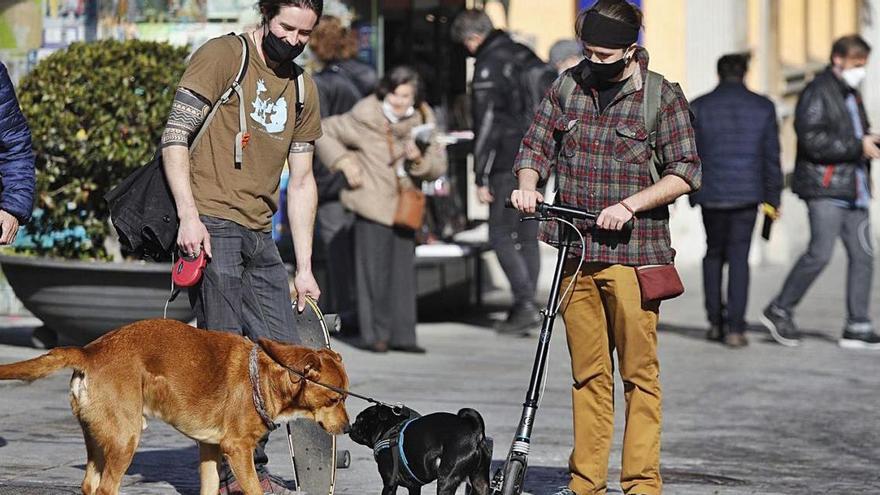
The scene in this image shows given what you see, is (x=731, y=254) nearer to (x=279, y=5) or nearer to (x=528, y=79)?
(x=528, y=79)

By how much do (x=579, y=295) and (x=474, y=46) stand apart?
19.5ft

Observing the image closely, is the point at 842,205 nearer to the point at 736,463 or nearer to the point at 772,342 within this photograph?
the point at 772,342

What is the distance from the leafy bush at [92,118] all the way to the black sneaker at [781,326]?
4.98 metres

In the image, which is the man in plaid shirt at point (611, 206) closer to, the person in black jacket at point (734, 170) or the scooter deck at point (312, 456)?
the scooter deck at point (312, 456)

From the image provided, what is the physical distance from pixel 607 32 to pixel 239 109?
1.34 meters

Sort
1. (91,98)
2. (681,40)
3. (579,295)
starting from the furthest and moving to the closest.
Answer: (681,40)
(91,98)
(579,295)

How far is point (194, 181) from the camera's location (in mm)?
5836

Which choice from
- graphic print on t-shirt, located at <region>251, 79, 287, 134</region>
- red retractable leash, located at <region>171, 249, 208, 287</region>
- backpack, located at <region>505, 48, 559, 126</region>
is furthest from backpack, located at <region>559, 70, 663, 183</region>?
backpack, located at <region>505, 48, 559, 126</region>

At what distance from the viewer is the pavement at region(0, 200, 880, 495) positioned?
6.81 m

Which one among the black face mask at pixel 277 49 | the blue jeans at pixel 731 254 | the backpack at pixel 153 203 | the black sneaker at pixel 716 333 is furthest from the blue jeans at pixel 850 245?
the backpack at pixel 153 203

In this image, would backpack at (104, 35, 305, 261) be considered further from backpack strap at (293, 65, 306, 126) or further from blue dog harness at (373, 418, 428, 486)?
blue dog harness at (373, 418, 428, 486)

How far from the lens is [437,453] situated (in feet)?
17.6

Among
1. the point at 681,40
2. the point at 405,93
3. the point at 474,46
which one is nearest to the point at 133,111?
the point at 405,93

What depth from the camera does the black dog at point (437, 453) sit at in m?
5.36
